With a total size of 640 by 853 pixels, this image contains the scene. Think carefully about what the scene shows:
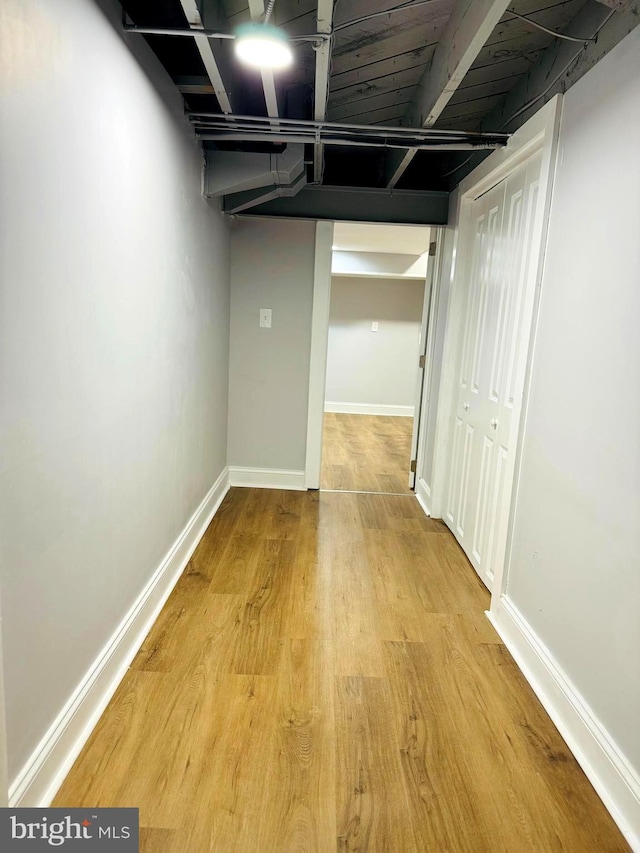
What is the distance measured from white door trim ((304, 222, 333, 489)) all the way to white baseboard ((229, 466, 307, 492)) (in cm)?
7

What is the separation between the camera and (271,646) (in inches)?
85.7

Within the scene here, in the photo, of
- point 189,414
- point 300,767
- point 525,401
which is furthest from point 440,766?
point 189,414

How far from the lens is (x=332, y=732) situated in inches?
68.6

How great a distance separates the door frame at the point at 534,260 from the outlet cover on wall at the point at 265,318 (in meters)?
1.26

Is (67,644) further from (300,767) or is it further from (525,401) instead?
(525,401)

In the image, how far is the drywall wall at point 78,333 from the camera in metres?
1.19

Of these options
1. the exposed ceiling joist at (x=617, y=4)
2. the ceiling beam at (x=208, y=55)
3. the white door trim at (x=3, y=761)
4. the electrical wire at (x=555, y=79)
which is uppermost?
the electrical wire at (x=555, y=79)

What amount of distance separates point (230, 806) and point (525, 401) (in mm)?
1727

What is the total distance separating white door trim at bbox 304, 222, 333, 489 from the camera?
3816 mm

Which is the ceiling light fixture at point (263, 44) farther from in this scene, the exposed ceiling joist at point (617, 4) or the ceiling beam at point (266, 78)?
the exposed ceiling joist at point (617, 4)

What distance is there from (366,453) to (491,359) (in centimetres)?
277

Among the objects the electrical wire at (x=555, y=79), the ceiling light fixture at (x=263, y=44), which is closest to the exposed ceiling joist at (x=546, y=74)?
the electrical wire at (x=555, y=79)

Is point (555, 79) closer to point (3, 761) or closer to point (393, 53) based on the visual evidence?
point (393, 53)

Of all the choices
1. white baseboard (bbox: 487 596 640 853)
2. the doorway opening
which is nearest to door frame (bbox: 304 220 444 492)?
white baseboard (bbox: 487 596 640 853)
